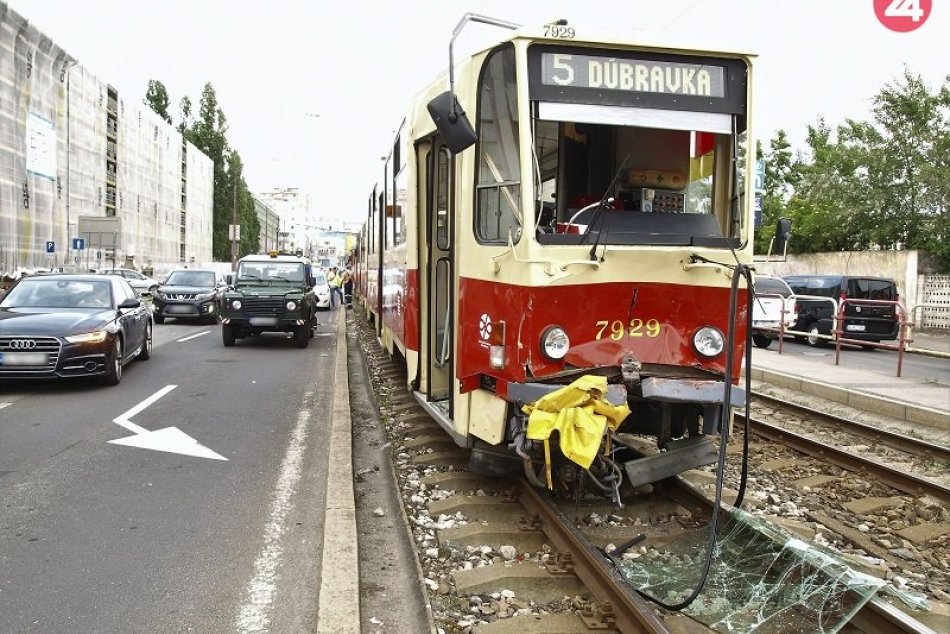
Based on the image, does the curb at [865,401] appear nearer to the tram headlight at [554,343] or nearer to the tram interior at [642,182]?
the tram interior at [642,182]

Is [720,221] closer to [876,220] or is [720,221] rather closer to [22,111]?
[876,220]

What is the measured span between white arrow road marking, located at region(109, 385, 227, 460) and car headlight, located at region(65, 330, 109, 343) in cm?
182

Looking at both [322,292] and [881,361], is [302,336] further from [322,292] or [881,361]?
[322,292]

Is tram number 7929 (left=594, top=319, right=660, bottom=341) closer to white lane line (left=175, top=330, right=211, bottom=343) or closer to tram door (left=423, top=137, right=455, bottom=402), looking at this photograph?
tram door (left=423, top=137, right=455, bottom=402)

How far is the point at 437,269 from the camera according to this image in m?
7.29

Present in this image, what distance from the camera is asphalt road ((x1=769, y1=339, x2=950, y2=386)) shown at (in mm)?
14213

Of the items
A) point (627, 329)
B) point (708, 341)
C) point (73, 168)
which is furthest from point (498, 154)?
point (73, 168)

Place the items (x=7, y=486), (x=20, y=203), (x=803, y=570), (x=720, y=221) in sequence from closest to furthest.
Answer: (x=803, y=570)
(x=720, y=221)
(x=7, y=486)
(x=20, y=203)

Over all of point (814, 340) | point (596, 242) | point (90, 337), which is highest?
point (596, 242)

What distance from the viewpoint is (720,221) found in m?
5.55

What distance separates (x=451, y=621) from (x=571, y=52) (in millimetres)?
3525

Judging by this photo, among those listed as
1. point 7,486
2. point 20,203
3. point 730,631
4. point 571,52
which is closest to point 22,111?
point 20,203

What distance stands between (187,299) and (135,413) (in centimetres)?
1358

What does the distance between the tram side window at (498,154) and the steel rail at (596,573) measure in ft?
6.14
